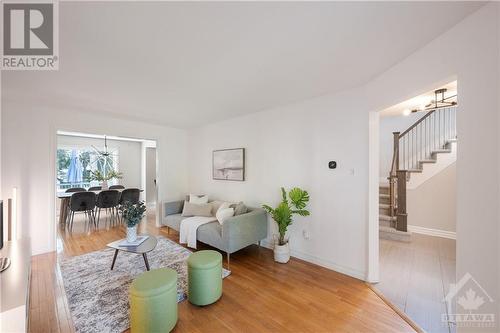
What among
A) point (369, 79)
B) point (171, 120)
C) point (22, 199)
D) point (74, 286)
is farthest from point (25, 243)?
point (369, 79)

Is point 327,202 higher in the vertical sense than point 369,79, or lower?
lower

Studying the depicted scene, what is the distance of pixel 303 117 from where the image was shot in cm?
317

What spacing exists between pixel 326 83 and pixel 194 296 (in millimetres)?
2866

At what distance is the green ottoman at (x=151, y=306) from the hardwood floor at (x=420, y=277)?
2259 mm

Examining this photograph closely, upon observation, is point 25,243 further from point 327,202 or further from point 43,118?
point 327,202

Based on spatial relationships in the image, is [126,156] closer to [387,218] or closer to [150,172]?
[150,172]

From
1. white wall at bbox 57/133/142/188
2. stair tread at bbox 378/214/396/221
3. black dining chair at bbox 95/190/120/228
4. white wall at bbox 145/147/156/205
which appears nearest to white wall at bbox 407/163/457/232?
stair tread at bbox 378/214/396/221

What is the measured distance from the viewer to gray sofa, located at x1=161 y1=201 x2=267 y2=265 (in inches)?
114

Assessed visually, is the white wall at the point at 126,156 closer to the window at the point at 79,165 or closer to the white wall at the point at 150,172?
the window at the point at 79,165

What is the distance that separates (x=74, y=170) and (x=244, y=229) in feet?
22.2

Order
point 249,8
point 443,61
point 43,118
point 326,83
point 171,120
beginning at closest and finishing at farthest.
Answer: point 249,8, point 443,61, point 326,83, point 43,118, point 171,120

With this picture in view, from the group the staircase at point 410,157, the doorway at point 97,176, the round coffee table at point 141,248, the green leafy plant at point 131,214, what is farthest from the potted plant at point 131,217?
the staircase at point 410,157

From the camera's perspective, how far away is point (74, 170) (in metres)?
6.61

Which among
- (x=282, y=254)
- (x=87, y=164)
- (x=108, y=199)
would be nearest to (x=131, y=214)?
(x=282, y=254)
